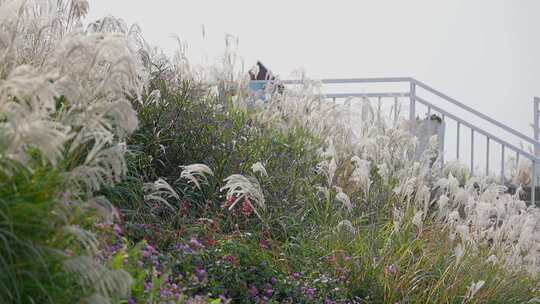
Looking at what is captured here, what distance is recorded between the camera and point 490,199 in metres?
7.58

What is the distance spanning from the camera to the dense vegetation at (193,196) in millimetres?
2967

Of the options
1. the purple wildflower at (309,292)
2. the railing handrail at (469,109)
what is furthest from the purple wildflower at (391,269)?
the railing handrail at (469,109)

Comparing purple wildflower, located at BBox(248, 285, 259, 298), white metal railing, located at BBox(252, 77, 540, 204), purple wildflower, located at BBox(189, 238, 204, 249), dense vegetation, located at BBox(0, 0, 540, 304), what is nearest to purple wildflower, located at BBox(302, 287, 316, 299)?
dense vegetation, located at BBox(0, 0, 540, 304)

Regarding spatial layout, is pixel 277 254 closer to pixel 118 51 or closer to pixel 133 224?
pixel 133 224

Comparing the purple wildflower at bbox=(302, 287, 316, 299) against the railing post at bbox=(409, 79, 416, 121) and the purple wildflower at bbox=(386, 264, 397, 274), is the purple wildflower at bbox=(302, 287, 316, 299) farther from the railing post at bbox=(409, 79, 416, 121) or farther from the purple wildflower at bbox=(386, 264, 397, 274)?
the railing post at bbox=(409, 79, 416, 121)

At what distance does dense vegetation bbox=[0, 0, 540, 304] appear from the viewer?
297 centimetres

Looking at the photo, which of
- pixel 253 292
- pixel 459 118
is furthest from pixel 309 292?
pixel 459 118

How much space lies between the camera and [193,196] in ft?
20.1

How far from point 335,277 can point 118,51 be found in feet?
8.53

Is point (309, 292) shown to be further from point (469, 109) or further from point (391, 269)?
point (469, 109)

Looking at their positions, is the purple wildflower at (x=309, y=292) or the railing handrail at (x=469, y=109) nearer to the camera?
the purple wildflower at (x=309, y=292)

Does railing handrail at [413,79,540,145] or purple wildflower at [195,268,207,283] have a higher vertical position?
railing handrail at [413,79,540,145]

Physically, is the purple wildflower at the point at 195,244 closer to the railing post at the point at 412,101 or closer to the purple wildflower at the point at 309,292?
the purple wildflower at the point at 309,292

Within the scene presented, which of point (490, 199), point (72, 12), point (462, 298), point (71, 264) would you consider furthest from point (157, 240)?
point (490, 199)
